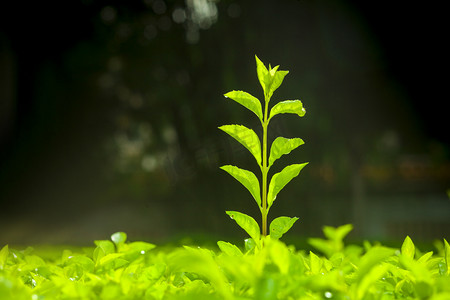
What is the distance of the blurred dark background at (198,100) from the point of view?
296 inches

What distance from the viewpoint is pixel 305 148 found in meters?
7.60

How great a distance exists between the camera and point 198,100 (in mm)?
7785

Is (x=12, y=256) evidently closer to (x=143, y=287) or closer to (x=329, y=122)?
(x=143, y=287)

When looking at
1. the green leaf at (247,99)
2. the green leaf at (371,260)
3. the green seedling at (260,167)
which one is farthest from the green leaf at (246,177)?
the green leaf at (371,260)

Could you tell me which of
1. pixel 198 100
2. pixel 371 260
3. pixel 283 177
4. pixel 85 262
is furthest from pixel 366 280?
pixel 198 100

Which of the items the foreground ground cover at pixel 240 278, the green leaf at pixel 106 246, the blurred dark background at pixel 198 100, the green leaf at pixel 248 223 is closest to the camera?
the foreground ground cover at pixel 240 278

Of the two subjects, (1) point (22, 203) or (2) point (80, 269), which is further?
(1) point (22, 203)

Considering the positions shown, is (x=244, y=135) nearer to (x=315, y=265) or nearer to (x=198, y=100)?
(x=315, y=265)

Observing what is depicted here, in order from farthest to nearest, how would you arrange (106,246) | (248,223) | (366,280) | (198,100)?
(198,100), (106,246), (248,223), (366,280)

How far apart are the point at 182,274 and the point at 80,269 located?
0.19m

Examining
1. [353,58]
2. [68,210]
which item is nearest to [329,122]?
[353,58]

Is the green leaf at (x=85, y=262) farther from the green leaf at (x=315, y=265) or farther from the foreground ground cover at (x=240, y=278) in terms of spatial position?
the green leaf at (x=315, y=265)

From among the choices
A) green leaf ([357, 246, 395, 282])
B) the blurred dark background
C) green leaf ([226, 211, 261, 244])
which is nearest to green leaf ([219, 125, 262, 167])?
green leaf ([226, 211, 261, 244])

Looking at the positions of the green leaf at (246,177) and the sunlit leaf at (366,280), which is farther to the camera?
the green leaf at (246,177)
